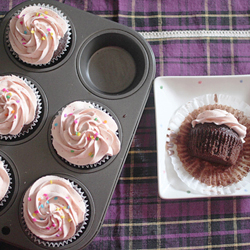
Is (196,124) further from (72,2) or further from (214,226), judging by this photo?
(72,2)

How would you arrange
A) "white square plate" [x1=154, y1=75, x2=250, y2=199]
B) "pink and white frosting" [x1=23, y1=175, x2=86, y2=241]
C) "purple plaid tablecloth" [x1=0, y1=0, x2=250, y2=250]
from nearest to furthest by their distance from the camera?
"pink and white frosting" [x1=23, y1=175, x2=86, y2=241], "white square plate" [x1=154, y1=75, x2=250, y2=199], "purple plaid tablecloth" [x1=0, y1=0, x2=250, y2=250]

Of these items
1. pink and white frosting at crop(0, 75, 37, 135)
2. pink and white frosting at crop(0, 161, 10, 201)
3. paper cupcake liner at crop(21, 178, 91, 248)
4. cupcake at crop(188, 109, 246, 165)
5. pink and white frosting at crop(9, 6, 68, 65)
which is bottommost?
paper cupcake liner at crop(21, 178, 91, 248)

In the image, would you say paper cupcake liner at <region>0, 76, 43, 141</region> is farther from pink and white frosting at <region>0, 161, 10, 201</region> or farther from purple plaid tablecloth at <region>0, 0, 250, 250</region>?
purple plaid tablecloth at <region>0, 0, 250, 250</region>

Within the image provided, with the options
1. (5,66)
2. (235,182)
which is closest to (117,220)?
(235,182)

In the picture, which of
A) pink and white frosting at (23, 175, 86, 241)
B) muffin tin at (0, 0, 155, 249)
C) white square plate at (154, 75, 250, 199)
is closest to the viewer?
pink and white frosting at (23, 175, 86, 241)

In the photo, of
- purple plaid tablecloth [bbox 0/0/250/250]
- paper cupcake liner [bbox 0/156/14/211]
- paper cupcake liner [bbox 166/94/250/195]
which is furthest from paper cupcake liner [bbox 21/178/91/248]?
paper cupcake liner [bbox 166/94/250/195]

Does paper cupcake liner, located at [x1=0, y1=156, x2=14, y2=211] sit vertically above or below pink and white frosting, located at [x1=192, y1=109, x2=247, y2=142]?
below
